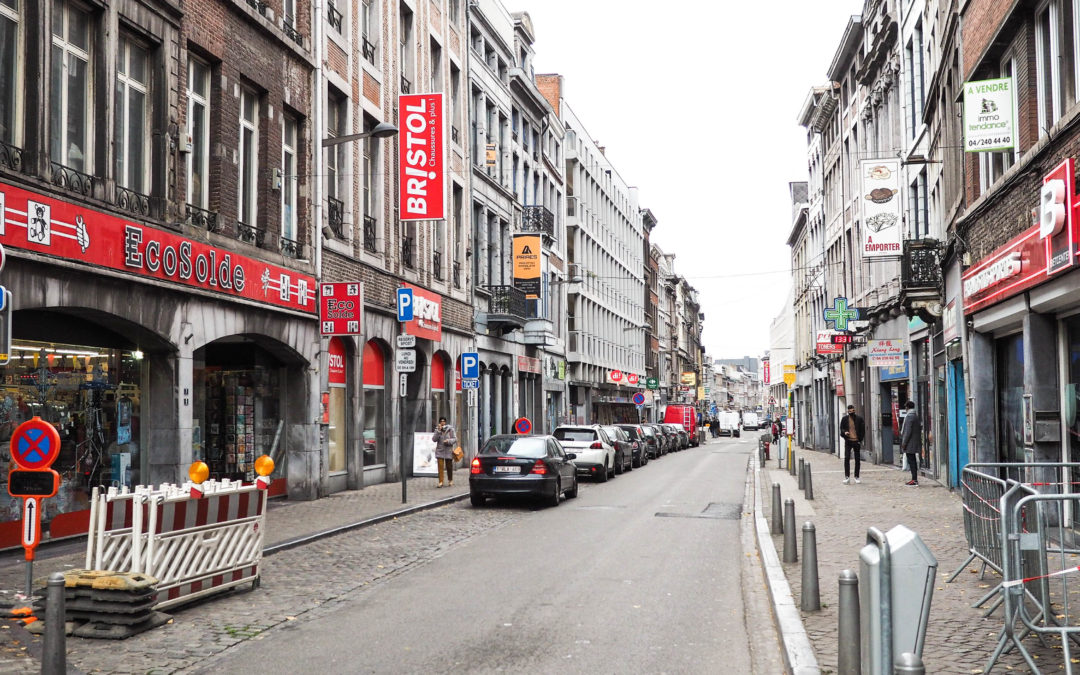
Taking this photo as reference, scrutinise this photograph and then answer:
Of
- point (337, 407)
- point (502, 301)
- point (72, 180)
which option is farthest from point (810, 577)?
point (502, 301)

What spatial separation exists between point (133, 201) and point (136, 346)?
2092 mm

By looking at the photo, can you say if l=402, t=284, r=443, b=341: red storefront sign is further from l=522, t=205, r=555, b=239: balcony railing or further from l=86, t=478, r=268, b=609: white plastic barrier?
l=86, t=478, r=268, b=609: white plastic barrier

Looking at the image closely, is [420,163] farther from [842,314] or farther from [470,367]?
[842,314]

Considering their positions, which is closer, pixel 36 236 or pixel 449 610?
pixel 449 610

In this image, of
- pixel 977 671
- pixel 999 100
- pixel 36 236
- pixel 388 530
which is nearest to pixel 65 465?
pixel 36 236

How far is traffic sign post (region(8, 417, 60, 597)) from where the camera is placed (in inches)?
345

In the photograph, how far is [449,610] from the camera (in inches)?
360

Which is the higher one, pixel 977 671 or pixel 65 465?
pixel 65 465

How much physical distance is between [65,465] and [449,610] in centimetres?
688

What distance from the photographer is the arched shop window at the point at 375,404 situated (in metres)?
24.2

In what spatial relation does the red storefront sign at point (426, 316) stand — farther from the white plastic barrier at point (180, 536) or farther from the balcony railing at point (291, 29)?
the white plastic barrier at point (180, 536)

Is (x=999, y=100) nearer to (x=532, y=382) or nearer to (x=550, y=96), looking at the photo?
(x=532, y=382)

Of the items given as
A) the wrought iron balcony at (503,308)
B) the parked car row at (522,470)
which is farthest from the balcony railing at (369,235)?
the wrought iron balcony at (503,308)

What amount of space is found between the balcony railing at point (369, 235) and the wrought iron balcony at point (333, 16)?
435cm
